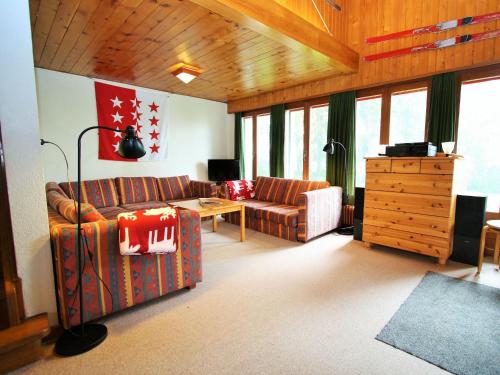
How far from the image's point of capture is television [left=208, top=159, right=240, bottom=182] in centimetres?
539

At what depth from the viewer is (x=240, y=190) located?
461 centimetres

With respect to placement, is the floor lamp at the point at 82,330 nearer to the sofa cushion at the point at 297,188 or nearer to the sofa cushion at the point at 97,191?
the sofa cushion at the point at 97,191

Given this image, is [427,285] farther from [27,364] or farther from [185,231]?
[27,364]

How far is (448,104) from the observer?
3.13m

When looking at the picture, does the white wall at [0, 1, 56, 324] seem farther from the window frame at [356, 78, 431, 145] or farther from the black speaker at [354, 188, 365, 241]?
the window frame at [356, 78, 431, 145]

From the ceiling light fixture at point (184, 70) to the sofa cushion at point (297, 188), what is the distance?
7.25ft

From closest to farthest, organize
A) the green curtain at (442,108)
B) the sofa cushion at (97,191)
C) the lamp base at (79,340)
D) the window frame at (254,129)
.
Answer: the lamp base at (79,340)
the green curtain at (442,108)
the sofa cushion at (97,191)
the window frame at (254,129)

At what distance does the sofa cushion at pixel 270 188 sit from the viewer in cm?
441

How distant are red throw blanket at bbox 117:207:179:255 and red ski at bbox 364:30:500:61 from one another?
340cm

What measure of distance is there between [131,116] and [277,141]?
2.62 metres

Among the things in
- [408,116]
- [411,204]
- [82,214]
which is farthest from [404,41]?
[82,214]

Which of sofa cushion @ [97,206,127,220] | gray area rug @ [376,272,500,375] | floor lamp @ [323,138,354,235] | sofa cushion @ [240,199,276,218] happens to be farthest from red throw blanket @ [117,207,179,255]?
floor lamp @ [323,138,354,235]

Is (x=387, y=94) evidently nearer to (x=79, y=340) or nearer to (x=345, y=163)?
(x=345, y=163)

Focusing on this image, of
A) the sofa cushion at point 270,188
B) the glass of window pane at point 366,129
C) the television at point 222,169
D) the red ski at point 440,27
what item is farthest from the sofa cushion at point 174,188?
the red ski at point 440,27
